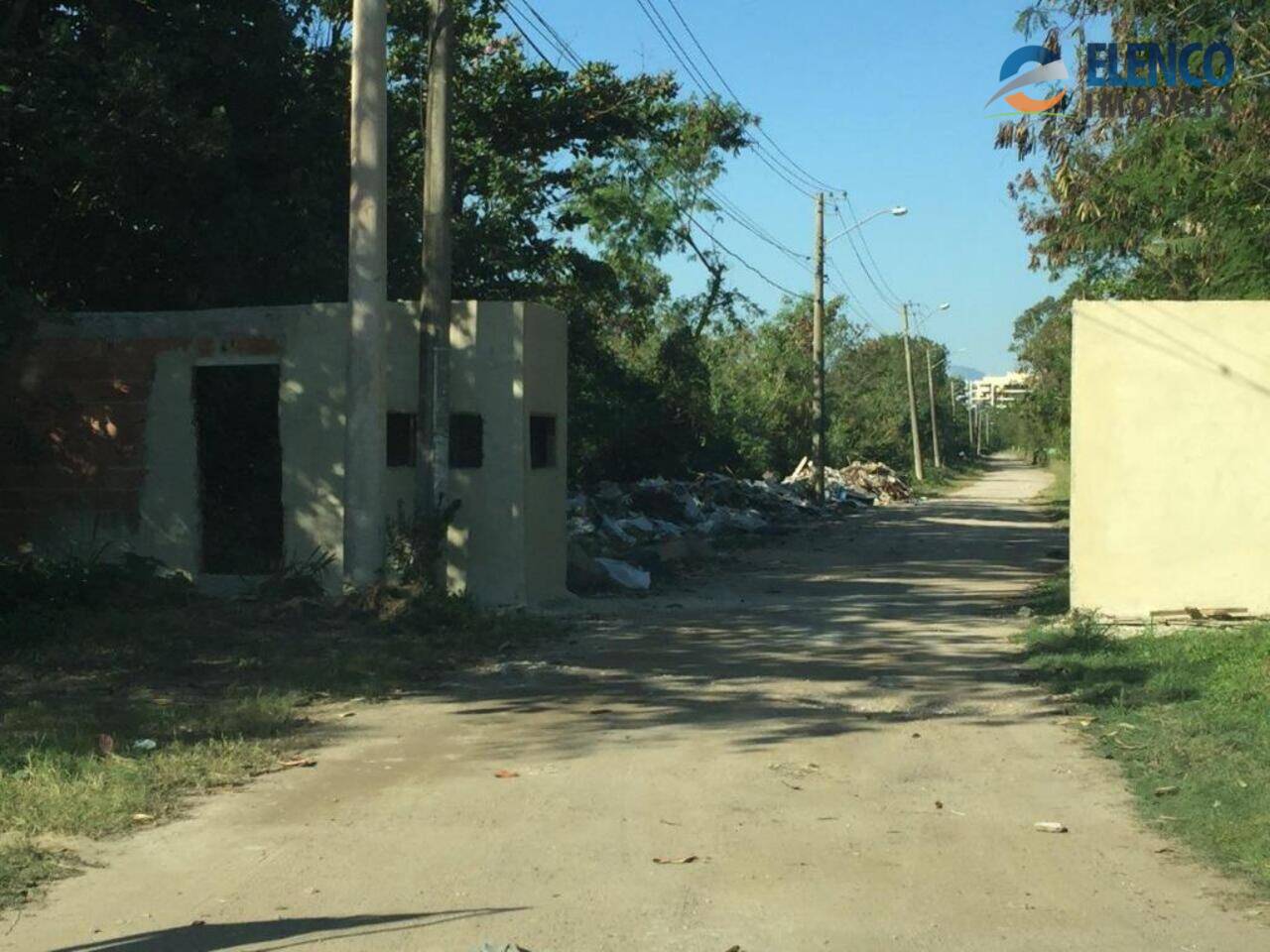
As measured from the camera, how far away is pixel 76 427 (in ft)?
50.0

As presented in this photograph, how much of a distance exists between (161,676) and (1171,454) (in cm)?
917

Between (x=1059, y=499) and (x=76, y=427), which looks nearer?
(x=76, y=427)

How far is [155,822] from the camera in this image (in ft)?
22.5

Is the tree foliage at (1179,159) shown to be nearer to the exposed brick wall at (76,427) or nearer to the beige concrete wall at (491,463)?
the beige concrete wall at (491,463)

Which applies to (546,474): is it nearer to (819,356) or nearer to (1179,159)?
(1179,159)

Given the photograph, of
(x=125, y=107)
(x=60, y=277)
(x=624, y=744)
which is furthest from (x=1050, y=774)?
(x=60, y=277)

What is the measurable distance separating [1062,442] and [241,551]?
38.2 meters

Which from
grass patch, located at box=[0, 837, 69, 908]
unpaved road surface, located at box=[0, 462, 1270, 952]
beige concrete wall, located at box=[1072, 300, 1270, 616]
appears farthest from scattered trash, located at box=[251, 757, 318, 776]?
beige concrete wall, located at box=[1072, 300, 1270, 616]

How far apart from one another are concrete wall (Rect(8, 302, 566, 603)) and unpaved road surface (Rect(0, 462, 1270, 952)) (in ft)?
11.4

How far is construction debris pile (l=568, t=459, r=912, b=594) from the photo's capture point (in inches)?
693

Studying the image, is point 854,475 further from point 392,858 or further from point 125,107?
point 392,858

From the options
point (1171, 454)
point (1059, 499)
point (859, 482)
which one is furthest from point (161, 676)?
point (859, 482)

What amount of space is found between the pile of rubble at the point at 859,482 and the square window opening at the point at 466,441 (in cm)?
2569

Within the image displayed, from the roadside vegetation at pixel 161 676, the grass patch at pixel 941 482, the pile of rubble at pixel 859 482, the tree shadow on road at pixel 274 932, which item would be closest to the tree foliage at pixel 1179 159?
the roadside vegetation at pixel 161 676
